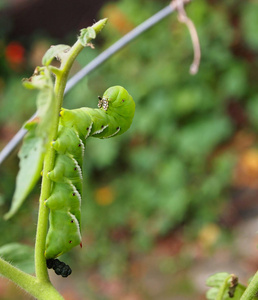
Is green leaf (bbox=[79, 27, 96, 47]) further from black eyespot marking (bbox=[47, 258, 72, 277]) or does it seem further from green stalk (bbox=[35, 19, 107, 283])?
black eyespot marking (bbox=[47, 258, 72, 277])

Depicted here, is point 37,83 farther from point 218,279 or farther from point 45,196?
point 218,279

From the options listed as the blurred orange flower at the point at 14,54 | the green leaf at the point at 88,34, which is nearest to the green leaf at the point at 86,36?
the green leaf at the point at 88,34

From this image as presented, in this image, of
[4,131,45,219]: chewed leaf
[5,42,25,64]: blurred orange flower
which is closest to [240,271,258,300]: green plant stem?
[4,131,45,219]: chewed leaf

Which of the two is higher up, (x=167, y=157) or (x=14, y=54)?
(x=14, y=54)

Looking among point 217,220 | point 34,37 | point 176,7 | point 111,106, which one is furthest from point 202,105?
point 111,106

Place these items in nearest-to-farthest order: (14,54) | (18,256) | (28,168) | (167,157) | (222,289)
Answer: (28,168), (222,289), (18,256), (167,157), (14,54)

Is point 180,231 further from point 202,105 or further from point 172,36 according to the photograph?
point 172,36

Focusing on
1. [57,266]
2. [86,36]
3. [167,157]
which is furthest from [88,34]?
[167,157]
